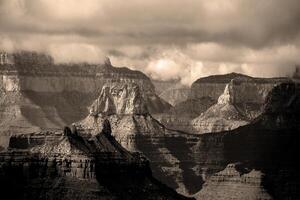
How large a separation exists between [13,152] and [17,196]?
710cm

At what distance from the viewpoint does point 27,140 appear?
193 m

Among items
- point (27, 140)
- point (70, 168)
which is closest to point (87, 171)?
point (70, 168)

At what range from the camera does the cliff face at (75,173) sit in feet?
547

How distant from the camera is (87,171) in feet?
558

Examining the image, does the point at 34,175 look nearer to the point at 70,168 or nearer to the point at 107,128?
the point at 70,168

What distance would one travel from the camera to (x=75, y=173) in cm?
16925

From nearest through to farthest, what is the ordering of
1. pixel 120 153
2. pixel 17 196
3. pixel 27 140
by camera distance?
pixel 17 196, pixel 120 153, pixel 27 140

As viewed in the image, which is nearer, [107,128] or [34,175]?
[34,175]

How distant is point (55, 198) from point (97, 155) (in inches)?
379

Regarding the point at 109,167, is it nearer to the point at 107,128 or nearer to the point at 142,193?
the point at 142,193

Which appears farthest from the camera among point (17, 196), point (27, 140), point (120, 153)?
point (27, 140)

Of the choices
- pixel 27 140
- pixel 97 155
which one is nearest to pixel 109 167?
pixel 97 155

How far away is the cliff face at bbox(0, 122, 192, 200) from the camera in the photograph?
547 ft

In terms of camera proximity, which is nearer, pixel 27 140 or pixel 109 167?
pixel 109 167
